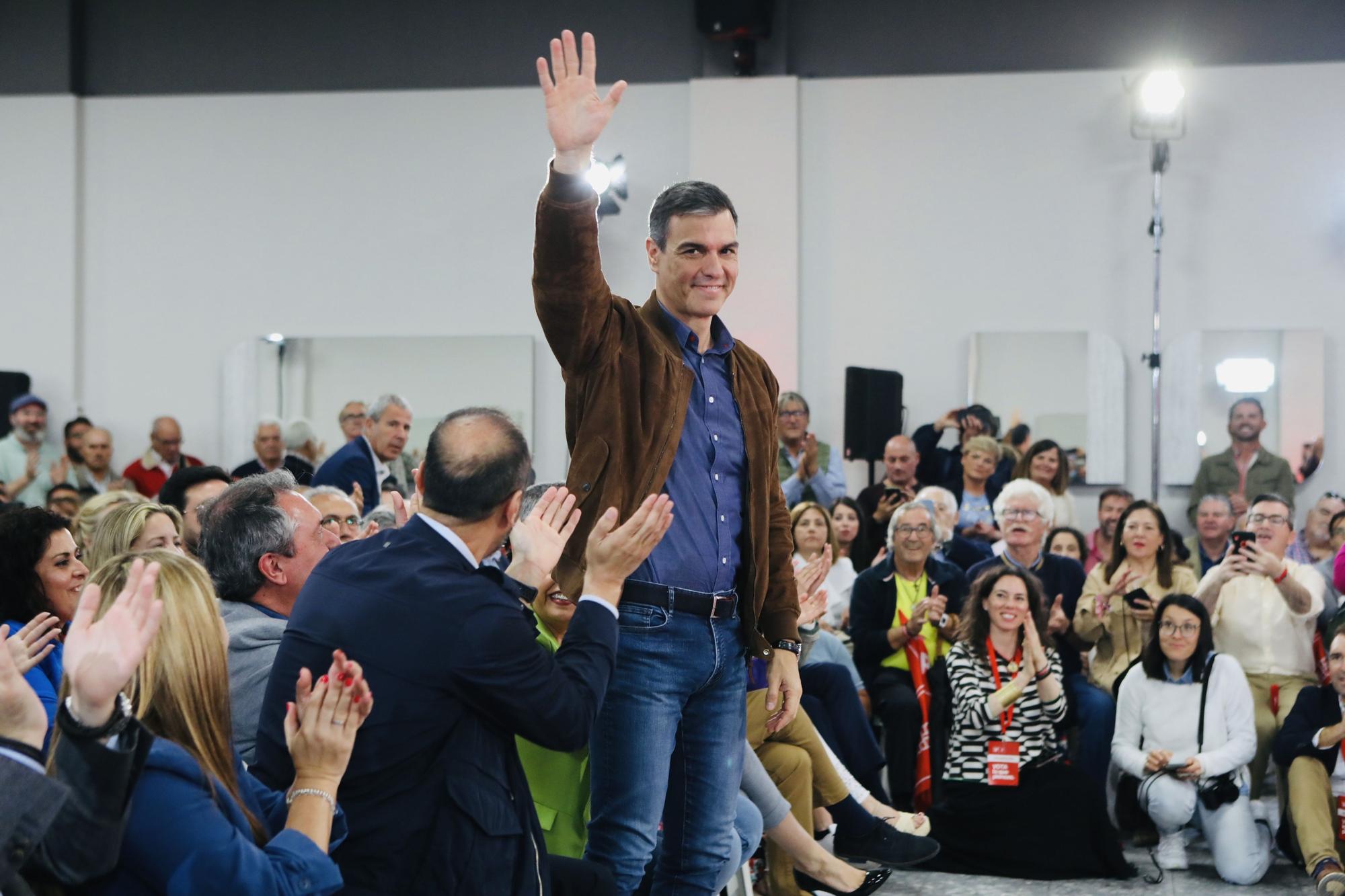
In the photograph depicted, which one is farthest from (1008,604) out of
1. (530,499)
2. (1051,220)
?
(1051,220)

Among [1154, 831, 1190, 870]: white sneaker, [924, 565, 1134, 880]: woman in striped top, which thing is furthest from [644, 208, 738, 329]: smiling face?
[1154, 831, 1190, 870]: white sneaker

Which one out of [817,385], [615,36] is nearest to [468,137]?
[615,36]

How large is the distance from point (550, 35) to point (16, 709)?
24.5 feet

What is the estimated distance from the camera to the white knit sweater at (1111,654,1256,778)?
14.2ft

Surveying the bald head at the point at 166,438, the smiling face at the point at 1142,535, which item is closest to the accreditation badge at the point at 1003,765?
the smiling face at the point at 1142,535

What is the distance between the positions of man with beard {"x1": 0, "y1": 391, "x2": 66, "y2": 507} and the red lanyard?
545 cm

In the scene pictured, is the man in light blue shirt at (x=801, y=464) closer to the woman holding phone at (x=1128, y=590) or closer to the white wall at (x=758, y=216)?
the white wall at (x=758, y=216)

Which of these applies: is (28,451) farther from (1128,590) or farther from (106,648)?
(106,648)

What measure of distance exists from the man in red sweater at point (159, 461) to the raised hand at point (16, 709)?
22.2ft

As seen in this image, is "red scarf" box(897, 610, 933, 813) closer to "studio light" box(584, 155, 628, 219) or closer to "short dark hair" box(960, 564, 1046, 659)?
"short dark hair" box(960, 564, 1046, 659)

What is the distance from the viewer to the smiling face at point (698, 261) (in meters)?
2.17

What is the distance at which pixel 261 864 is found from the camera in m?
1.56

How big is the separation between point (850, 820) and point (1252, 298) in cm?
498

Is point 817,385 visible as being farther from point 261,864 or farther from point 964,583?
point 261,864
